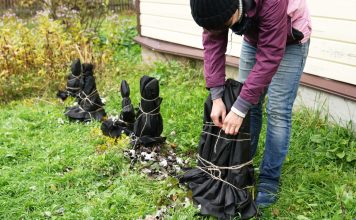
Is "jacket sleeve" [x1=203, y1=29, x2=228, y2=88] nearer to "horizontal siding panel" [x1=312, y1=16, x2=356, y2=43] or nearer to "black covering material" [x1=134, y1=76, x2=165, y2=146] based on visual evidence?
"black covering material" [x1=134, y1=76, x2=165, y2=146]

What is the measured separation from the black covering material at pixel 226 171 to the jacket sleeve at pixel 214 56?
11 cm

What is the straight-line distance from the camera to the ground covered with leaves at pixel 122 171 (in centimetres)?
303

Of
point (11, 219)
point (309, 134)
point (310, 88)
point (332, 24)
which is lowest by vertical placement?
point (11, 219)

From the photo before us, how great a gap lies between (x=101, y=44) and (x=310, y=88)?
4874mm

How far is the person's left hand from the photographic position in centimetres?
260

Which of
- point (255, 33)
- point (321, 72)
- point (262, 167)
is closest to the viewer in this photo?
point (255, 33)

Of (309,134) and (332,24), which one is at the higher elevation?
(332,24)

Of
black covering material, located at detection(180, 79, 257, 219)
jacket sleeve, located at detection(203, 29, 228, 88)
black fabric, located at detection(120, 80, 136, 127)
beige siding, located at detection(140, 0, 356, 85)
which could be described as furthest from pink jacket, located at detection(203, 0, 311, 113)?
black fabric, located at detection(120, 80, 136, 127)

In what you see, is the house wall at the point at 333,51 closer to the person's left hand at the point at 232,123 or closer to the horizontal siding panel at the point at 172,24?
the person's left hand at the point at 232,123

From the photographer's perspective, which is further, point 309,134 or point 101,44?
point 101,44

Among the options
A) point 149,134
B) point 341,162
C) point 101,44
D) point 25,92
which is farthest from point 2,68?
point 341,162

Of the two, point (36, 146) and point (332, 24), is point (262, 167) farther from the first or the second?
point (36, 146)

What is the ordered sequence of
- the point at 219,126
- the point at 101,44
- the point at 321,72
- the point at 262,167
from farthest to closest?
the point at 101,44
the point at 321,72
the point at 262,167
the point at 219,126

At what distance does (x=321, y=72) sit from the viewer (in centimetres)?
432
